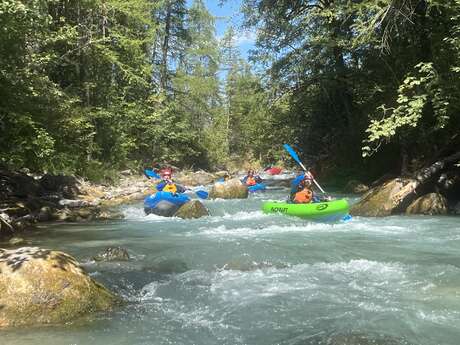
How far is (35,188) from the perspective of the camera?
13.4 meters

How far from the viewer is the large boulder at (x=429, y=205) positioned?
12.1 metres

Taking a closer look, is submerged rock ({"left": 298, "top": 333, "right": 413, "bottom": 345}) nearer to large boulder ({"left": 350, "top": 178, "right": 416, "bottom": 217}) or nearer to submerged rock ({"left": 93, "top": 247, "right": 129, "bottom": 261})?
submerged rock ({"left": 93, "top": 247, "right": 129, "bottom": 261})

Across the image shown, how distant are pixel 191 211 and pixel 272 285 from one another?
699 cm

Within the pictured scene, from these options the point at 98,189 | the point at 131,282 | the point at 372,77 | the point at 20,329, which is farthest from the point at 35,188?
the point at 372,77

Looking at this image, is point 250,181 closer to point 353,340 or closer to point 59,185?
point 59,185

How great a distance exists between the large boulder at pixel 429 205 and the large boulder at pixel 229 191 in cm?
670

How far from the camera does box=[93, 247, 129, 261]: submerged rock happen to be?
7.45 metres

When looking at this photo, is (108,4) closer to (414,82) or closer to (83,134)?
(83,134)

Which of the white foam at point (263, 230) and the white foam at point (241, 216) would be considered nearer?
the white foam at point (263, 230)

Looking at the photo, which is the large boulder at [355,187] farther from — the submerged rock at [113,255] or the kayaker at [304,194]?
the submerged rock at [113,255]

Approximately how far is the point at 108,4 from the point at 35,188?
697cm

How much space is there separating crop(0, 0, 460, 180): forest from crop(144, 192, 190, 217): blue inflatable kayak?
6.41 feet

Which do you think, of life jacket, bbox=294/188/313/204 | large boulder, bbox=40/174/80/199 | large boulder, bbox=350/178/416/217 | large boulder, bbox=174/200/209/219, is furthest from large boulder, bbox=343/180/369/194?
large boulder, bbox=40/174/80/199

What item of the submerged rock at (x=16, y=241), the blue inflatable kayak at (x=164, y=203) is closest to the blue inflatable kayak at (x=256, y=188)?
the blue inflatable kayak at (x=164, y=203)
